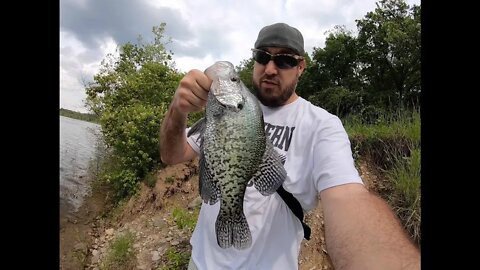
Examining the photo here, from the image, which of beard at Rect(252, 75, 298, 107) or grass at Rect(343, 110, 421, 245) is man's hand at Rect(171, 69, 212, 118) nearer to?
beard at Rect(252, 75, 298, 107)

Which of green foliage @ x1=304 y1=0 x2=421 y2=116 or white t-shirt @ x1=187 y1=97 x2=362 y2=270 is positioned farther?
green foliage @ x1=304 y1=0 x2=421 y2=116

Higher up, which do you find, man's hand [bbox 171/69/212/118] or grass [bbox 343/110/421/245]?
man's hand [bbox 171/69/212/118]

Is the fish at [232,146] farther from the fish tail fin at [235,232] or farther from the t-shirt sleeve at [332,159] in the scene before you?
the t-shirt sleeve at [332,159]

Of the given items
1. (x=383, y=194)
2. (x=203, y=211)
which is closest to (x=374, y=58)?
(x=383, y=194)

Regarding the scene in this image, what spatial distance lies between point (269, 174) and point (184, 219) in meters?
5.61

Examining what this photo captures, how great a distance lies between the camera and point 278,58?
2047 millimetres

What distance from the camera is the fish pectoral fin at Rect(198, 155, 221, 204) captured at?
158 cm

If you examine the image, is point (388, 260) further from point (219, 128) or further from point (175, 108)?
point (175, 108)

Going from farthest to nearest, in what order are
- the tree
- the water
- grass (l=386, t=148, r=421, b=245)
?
the tree
the water
grass (l=386, t=148, r=421, b=245)

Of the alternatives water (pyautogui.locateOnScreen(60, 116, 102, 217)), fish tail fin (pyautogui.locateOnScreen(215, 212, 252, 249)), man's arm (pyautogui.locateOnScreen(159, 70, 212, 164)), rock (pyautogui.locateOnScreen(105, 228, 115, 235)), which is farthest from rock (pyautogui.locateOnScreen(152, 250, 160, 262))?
fish tail fin (pyautogui.locateOnScreen(215, 212, 252, 249))

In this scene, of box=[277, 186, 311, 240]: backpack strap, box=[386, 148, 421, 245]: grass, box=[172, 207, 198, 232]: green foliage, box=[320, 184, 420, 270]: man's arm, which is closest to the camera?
box=[320, 184, 420, 270]: man's arm
